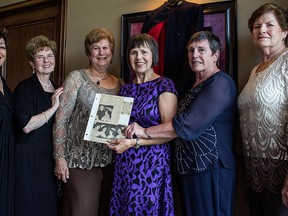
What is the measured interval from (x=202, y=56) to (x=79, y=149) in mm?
854

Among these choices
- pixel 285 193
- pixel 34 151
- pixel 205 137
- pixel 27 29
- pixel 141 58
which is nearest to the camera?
pixel 285 193

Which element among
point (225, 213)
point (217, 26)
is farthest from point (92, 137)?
point (217, 26)

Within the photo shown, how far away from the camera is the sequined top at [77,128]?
1801mm

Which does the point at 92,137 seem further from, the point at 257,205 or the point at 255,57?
the point at 255,57

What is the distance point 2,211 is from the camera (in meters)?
1.80

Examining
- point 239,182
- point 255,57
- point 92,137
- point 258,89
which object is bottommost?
point 239,182

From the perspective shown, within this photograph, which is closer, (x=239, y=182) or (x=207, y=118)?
(x=207, y=118)

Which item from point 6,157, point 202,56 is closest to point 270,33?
point 202,56

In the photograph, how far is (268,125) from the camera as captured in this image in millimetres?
1382

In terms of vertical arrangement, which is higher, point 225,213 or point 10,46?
point 10,46

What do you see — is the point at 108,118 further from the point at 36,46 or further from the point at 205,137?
the point at 36,46

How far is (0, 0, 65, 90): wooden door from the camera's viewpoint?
2.59 metres

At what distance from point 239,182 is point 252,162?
351 mm

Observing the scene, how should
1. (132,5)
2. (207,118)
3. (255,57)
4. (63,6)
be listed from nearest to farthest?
(207,118), (255,57), (132,5), (63,6)
